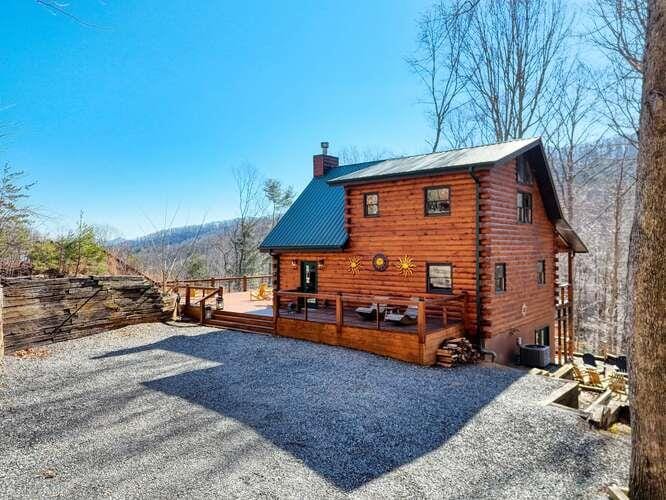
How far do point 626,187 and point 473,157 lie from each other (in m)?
14.9

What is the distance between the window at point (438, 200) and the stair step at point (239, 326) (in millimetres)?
5893

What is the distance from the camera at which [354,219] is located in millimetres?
12438

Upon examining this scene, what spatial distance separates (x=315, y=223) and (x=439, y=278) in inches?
207

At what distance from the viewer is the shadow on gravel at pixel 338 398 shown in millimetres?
4957

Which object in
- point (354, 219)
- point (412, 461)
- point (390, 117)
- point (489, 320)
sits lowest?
point (412, 461)

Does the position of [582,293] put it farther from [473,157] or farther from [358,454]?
[358,454]

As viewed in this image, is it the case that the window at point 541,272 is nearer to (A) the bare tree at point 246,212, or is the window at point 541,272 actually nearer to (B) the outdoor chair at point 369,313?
(B) the outdoor chair at point 369,313

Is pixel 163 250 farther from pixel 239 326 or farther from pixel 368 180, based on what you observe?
pixel 368 180

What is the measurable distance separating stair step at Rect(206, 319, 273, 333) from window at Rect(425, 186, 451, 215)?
5.89 meters

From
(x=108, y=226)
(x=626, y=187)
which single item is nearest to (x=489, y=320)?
(x=626, y=187)

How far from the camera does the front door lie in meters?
13.6

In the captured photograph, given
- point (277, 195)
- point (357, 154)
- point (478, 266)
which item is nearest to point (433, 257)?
point (478, 266)

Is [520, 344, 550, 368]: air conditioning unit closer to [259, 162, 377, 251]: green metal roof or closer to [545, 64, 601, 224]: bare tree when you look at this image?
[259, 162, 377, 251]: green metal roof

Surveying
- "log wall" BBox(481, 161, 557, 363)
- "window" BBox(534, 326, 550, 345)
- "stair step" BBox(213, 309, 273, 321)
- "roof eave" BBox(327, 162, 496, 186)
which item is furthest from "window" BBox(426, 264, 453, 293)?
"stair step" BBox(213, 309, 273, 321)
